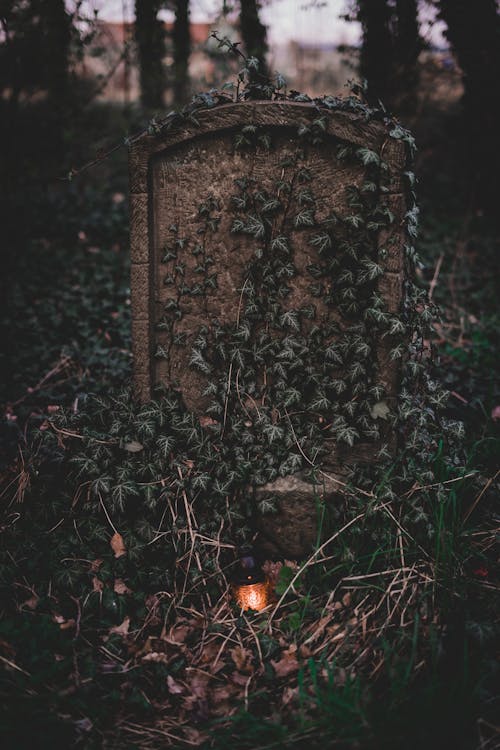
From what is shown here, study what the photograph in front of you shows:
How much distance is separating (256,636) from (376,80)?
6.24 metres

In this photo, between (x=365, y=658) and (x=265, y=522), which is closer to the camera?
(x=365, y=658)

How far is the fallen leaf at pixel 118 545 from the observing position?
2.52 metres

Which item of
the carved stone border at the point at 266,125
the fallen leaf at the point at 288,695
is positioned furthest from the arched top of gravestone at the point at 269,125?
the fallen leaf at the point at 288,695

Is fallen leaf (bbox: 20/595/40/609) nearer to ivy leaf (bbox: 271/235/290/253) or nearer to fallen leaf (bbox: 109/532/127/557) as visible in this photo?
fallen leaf (bbox: 109/532/127/557)

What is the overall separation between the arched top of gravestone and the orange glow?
1.96 meters

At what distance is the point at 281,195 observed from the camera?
262 cm

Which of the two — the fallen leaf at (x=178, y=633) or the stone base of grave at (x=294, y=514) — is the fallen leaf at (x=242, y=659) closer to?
the fallen leaf at (x=178, y=633)

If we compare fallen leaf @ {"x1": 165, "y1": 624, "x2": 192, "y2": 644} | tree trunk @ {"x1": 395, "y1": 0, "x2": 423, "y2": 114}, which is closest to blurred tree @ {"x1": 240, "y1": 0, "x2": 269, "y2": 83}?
tree trunk @ {"x1": 395, "y1": 0, "x2": 423, "y2": 114}

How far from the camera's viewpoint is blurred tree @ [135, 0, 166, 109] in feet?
21.3

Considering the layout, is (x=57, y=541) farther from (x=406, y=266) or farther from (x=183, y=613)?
(x=406, y=266)

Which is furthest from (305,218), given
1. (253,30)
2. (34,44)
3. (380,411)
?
(253,30)

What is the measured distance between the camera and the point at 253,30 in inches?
289

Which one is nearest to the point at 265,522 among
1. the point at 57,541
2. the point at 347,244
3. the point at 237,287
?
the point at 57,541

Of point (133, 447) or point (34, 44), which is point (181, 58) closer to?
point (34, 44)
